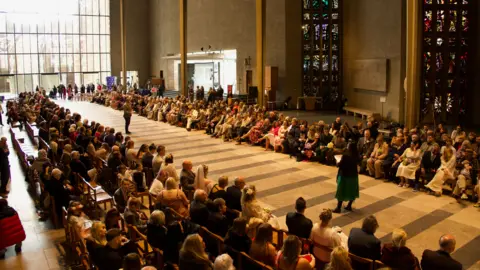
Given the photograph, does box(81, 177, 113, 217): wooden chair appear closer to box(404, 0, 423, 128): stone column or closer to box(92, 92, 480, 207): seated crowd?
box(92, 92, 480, 207): seated crowd

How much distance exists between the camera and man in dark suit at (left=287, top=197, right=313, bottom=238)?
19.0 ft

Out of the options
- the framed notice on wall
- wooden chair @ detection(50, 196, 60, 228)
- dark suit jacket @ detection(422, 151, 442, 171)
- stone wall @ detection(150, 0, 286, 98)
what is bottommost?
wooden chair @ detection(50, 196, 60, 228)

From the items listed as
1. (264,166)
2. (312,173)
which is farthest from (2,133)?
(312,173)

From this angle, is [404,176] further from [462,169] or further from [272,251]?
[272,251]

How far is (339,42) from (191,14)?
1388cm

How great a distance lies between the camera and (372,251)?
16.7 feet

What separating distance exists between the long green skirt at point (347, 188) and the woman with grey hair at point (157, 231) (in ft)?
12.6

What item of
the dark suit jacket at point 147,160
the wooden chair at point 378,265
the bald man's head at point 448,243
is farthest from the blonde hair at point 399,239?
the dark suit jacket at point 147,160

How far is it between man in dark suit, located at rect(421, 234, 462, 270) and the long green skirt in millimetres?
3696

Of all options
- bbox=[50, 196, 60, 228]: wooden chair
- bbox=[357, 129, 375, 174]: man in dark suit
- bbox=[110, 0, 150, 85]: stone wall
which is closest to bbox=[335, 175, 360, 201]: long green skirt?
bbox=[357, 129, 375, 174]: man in dark suit

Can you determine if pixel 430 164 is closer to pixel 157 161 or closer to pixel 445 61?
pixel 157 161

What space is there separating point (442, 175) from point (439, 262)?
524cm

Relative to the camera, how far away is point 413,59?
13.5 metres

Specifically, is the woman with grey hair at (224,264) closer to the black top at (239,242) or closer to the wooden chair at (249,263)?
the wooden chair at (249,263)
